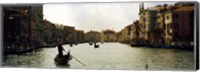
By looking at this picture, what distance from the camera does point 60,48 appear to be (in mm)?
2953

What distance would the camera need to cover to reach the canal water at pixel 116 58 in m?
2.73

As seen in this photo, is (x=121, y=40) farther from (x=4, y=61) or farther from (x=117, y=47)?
(x=4, y=61)

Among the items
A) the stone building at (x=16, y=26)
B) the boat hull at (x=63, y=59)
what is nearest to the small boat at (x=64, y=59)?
the boat hull at (x=63, y=59)

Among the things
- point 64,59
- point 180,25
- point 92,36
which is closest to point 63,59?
point 64,59

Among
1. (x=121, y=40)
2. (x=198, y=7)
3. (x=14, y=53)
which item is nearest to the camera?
(x=198, y=7)

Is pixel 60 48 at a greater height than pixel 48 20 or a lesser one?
lesser

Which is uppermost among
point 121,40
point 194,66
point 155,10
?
point 155,10

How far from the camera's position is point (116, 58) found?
285 centimetres

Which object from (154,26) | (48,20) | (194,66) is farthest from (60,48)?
(194,66)

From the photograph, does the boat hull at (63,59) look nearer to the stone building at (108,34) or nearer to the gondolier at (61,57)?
the gondolier at (61,57)

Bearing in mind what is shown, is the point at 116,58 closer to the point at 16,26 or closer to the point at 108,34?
the point at 108,34

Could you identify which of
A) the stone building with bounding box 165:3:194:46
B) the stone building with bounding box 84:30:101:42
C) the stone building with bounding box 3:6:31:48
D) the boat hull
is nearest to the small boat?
the boat hull

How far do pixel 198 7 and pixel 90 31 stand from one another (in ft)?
2.83

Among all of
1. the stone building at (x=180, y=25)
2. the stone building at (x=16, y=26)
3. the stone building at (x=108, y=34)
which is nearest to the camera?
the stone building at (x=180, y=25)
